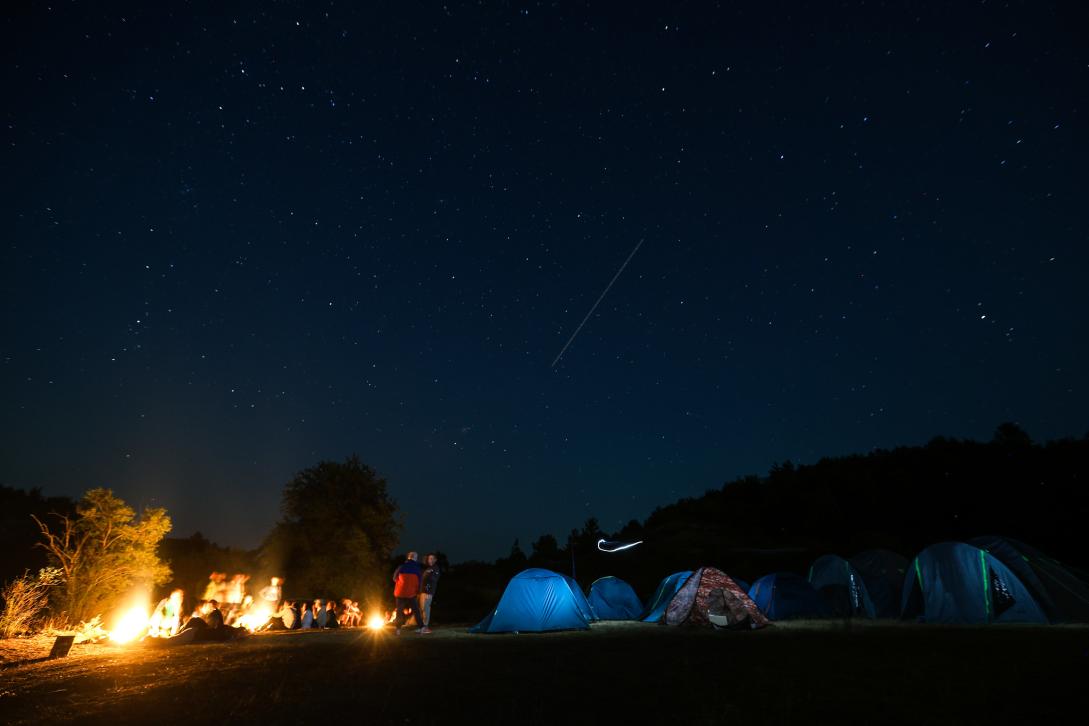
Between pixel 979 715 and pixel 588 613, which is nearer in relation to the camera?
pixel 979 715

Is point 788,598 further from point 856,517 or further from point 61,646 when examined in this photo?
point 856,517

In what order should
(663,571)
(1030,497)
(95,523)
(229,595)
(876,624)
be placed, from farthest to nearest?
1. (663,571)
2. (1030,497)
3. (229,595)
4. (876,624)
5. (95,523)

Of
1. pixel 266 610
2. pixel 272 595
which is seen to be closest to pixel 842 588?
pixel 272 595

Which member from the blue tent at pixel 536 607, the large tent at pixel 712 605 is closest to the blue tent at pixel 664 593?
the large tent at pixel 712 605

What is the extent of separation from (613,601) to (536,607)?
31.5 feet

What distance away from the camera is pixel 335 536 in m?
29.4

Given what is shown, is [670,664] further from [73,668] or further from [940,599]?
[940,599]

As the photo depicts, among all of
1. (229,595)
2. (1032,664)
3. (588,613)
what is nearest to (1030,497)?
(588,613)

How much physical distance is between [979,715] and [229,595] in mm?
20857

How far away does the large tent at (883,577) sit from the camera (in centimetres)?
2123

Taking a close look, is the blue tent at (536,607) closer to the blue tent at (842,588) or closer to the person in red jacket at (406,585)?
the person in red jacket at (406,585)

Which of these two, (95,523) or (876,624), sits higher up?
(95,523)

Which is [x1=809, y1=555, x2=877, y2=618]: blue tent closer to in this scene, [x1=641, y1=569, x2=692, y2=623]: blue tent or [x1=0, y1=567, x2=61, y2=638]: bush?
[x1=641, y1=569, x2=692, y2=623]: blue tent

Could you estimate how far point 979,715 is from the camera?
575 centimetres
